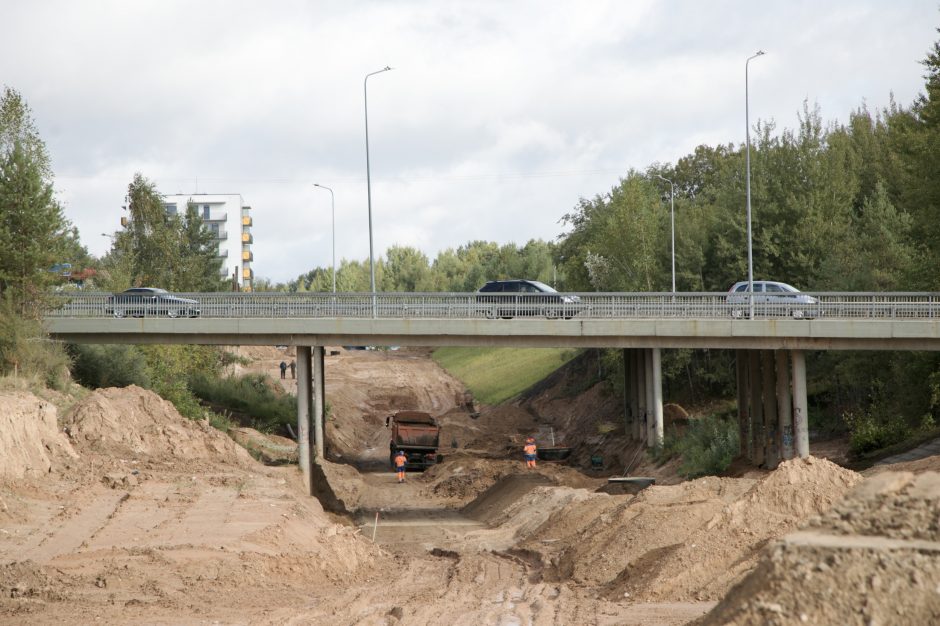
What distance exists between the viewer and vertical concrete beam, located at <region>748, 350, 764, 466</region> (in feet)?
131

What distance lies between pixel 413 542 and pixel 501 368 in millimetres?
58953

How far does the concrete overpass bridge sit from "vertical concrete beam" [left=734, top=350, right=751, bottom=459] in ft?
Answer: 3.75

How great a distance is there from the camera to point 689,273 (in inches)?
2178

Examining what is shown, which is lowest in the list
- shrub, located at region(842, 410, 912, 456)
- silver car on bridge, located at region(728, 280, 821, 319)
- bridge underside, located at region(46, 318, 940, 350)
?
shrub, located at region(842, 410, 912, 456)

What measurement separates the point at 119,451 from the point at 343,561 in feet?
45.7

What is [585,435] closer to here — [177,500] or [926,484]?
[177,500]

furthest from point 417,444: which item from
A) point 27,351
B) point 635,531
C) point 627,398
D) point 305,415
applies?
point 635,531

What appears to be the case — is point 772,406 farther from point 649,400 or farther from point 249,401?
point 249,401

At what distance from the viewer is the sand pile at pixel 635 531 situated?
20.4 m

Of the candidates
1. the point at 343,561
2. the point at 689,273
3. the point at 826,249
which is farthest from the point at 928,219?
the point at 343,561

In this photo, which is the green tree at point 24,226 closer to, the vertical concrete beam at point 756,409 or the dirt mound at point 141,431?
the dirt mound at point 141,431

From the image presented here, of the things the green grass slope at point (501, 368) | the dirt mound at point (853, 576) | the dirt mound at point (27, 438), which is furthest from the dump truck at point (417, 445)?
the dirt mound at point (853, 576)

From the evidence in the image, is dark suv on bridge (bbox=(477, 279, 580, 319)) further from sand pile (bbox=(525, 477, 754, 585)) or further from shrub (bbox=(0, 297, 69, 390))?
shrub (bbox=(0, 297, 69, 390))

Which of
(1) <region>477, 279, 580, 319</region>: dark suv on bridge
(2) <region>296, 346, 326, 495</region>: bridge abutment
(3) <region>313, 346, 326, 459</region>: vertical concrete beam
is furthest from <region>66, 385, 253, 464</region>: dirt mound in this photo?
(1) <region>477, 279, 580, 319</region>: dark suv on bridge
